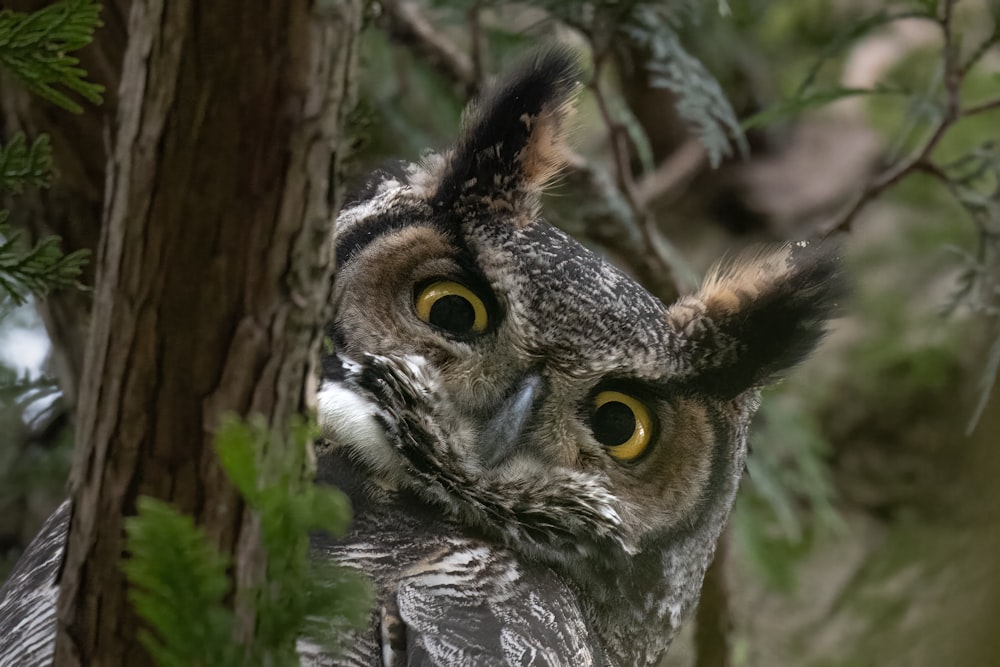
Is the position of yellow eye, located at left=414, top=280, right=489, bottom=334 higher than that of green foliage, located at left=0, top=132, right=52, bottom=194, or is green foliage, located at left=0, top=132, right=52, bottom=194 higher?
green foliage, located at left=0, top=132, right=52, bottom=194

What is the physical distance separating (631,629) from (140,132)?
1451 mm

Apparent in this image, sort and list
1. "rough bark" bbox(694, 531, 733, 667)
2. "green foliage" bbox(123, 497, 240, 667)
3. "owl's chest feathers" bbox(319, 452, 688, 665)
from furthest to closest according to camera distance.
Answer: "rough bark" bbox(694, 531, 733, 667), "owl's chest feathers" bbox(319, 452, 688, 665), "green foliage" bbox(123, 497, 240, 667)

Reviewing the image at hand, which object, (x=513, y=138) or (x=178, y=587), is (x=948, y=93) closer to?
(x=513, y=138)

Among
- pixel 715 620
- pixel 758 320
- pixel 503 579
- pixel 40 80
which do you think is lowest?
pixel 715 620

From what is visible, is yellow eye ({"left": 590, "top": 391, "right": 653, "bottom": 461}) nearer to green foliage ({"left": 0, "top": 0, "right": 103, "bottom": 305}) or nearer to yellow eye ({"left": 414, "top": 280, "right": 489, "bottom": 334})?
yellow eye ({"left": 414, "top": 280, "right": 489, "bottom": 334})

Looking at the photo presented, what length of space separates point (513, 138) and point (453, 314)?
38cm

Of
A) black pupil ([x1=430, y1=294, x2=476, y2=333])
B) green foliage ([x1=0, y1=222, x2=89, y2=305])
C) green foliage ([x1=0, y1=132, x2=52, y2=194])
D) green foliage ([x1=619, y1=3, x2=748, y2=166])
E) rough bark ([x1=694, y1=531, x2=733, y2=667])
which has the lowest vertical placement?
rough bark ([x1=694, y1=531, x2=733, y2=667])

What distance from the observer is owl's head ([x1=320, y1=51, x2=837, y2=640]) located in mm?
1780

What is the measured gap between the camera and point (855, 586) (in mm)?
3748

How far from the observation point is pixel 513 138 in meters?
1.97

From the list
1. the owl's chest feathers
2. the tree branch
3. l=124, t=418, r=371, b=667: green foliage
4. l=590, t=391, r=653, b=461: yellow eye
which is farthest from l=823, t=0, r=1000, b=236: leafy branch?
l=124, t=418, r=371, b=667: green foliage

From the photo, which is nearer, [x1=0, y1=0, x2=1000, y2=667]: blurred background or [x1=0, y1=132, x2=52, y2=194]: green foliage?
[x1=0, y1=132, x2=52, y2=194]: green foliage

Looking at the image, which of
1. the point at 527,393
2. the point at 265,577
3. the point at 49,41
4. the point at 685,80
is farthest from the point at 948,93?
the point at 265,577

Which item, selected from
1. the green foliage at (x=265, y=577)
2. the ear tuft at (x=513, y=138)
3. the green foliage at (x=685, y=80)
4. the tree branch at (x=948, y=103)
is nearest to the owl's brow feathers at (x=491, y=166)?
the ear tuft at (x=513, y=138)
